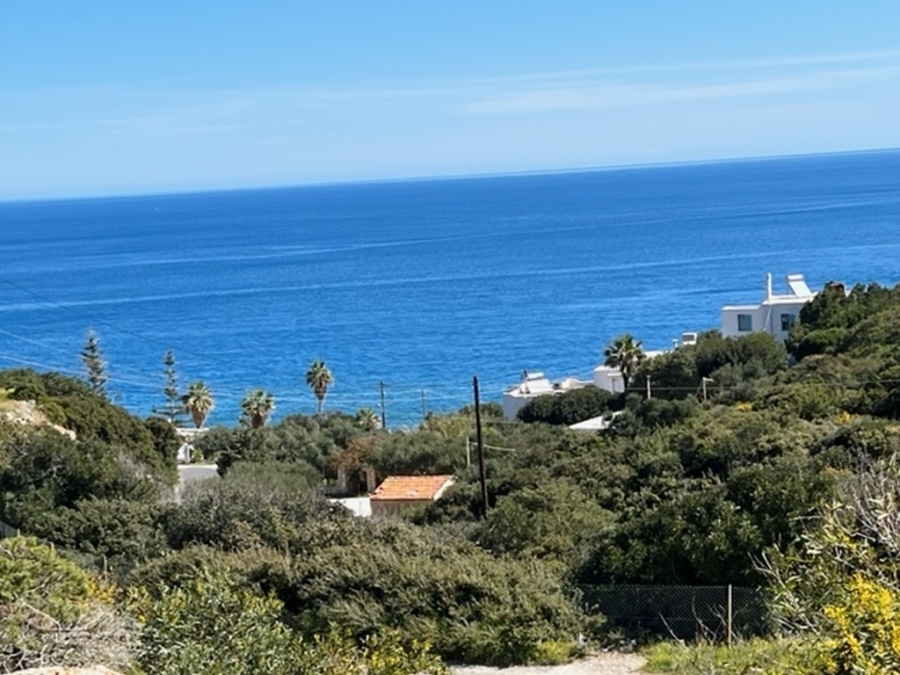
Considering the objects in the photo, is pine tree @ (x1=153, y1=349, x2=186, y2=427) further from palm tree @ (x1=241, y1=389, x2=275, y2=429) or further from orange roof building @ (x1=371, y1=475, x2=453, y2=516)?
orange roof building @ (x1=371, y1=475, x2=453, y2=516)

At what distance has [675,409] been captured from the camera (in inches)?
1373

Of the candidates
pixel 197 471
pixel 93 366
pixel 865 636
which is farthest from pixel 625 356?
pixel 865 636

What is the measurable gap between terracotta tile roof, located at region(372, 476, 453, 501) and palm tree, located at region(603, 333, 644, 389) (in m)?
17.3

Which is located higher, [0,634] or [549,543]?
[0,634]

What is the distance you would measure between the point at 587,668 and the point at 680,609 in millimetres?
1441

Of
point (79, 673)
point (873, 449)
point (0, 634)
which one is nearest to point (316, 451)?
point (873, 449)

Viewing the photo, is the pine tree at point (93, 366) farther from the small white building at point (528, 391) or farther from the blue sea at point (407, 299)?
the small white building at point (528, 391)

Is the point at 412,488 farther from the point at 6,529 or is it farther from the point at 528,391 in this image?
the point at 528,391

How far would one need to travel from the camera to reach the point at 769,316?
175 feet

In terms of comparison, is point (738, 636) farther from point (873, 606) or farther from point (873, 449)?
point (873, 449)

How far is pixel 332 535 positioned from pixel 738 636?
5.79 meters

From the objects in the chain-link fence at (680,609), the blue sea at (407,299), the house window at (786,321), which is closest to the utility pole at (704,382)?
the house window at (786,321)

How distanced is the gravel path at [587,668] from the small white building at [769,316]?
40.4 metres

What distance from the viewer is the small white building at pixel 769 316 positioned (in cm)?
5300
